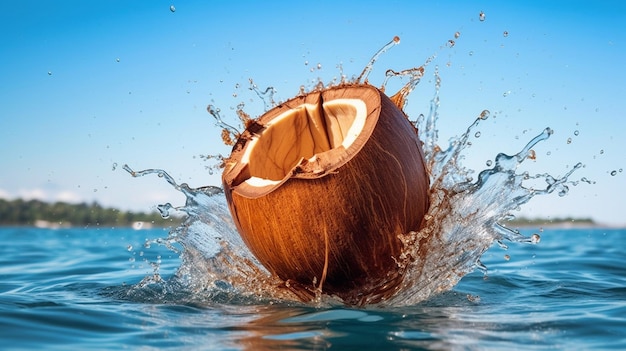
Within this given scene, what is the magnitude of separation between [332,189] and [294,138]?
81cm

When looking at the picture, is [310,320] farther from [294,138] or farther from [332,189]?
[294,138]

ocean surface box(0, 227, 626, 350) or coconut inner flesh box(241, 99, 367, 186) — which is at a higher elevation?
coconut inner flesh box(241, 99, 367, 186)

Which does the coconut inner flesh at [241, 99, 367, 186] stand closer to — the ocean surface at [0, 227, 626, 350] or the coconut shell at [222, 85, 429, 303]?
the coconut shell at [222, 85, 429, 303]

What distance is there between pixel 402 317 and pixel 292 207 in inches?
37.7

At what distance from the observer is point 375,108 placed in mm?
4273

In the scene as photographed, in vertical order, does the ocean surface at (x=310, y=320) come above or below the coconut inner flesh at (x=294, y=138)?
below

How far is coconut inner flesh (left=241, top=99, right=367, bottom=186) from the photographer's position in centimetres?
460

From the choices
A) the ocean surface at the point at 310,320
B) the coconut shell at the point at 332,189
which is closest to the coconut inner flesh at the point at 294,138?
the coconut shell at the point at 332,189

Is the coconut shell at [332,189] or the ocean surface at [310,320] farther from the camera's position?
the coconut shell at [332,189]

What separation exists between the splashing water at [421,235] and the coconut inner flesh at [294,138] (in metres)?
0.35

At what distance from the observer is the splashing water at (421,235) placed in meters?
4.84

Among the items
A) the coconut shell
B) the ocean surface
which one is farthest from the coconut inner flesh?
the ocean surface

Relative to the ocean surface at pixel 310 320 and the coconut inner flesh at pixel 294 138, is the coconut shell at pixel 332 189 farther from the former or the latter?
the ocean surface at pixel 310 320

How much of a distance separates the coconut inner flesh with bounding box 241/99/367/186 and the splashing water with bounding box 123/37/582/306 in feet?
1.16
